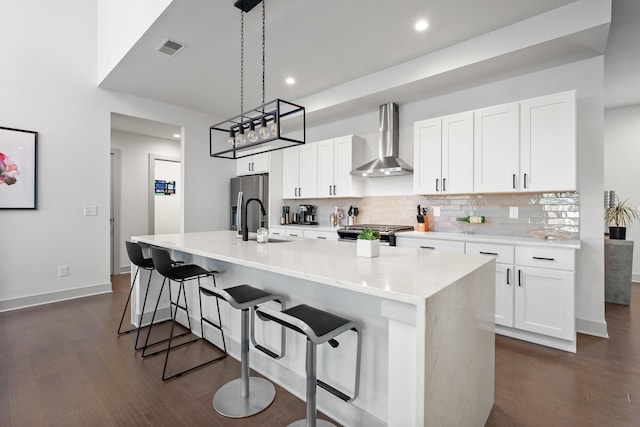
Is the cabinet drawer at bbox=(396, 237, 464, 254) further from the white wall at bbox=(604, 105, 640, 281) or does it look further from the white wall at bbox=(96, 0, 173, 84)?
the white wall at bbox=(604, 105, 640, 281)

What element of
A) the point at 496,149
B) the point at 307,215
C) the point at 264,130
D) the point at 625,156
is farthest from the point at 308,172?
the point at 625,156

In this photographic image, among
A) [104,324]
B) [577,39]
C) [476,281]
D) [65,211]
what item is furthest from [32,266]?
[577,39]

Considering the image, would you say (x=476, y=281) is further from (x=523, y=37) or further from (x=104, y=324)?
(x=104, y=324)

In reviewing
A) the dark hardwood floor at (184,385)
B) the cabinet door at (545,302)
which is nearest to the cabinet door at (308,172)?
the dark hardwood floor at (184,385)

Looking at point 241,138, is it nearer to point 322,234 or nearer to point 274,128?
point 274,128

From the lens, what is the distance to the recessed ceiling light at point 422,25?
8.82 feet

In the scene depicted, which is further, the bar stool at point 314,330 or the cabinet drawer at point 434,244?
the cabinet drawer at point 434,244

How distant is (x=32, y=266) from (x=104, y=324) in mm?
1553

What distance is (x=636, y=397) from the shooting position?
Answer: 198 cm

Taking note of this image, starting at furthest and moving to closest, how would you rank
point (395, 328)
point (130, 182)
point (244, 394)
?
1. point (130, 182)
2. point (244, 394)
3. point (395, 328)

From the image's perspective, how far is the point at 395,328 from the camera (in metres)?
1.11

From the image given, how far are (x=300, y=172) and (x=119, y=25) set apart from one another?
2.92 m

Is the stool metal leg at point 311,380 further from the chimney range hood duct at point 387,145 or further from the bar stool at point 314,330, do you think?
the chimney range hood duct at point 387,145

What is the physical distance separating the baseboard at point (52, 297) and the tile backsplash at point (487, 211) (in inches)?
150
